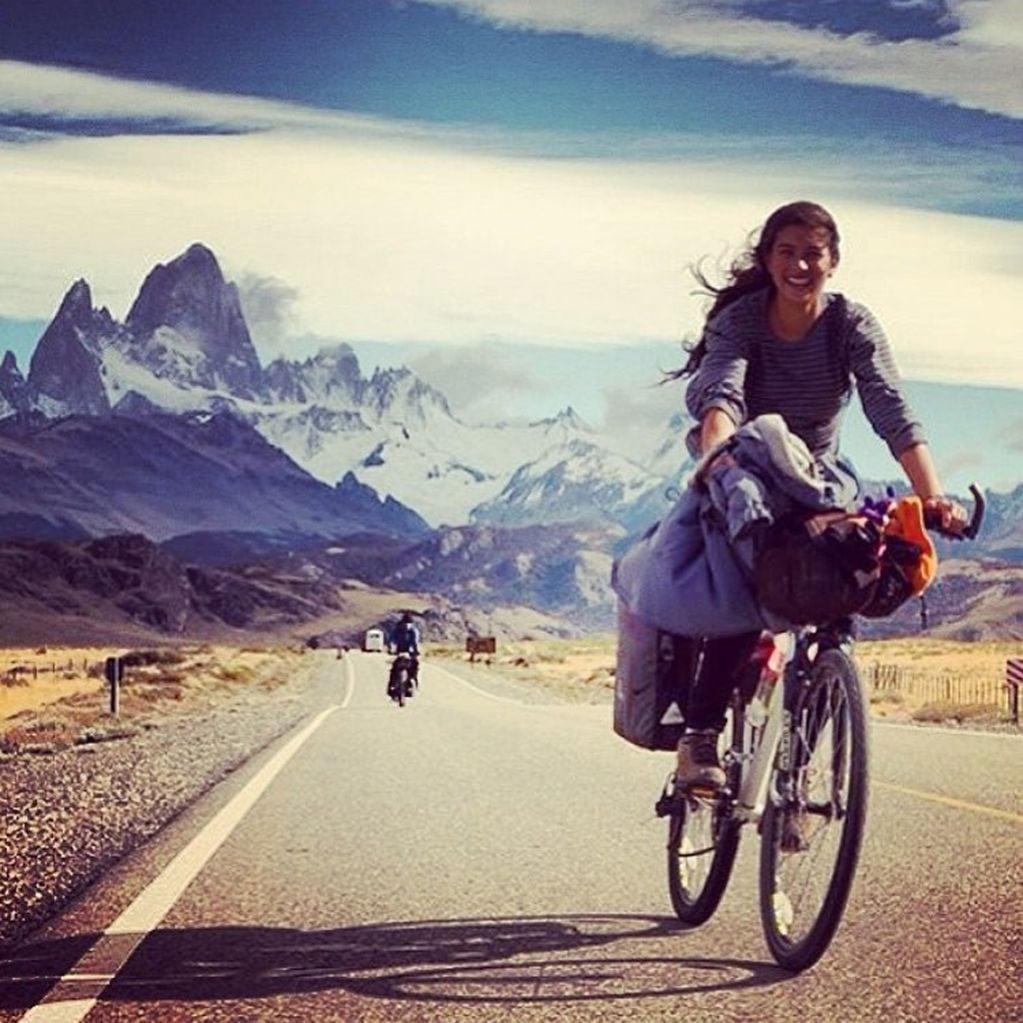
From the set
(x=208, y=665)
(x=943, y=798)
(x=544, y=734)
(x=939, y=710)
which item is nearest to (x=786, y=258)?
(x=943, y=798)

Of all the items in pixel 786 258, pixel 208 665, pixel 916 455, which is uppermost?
pixel 786 258

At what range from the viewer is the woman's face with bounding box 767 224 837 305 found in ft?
19.5

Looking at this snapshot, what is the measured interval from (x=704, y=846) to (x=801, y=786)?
104 centimetres

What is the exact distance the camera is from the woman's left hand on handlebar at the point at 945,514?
5410 mm

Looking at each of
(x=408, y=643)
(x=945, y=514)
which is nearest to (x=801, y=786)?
(x=945, y=514)

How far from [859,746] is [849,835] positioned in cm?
26

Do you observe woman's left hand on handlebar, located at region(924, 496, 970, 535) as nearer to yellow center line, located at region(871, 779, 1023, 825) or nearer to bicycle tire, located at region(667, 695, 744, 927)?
bicycle tire, located at region(667, 695, 744, 927)

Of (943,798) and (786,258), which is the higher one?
(786,258)

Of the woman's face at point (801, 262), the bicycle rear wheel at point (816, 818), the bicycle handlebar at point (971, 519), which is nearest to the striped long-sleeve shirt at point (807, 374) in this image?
the woman's face at point (801, 262)

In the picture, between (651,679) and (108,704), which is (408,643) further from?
(651,679)

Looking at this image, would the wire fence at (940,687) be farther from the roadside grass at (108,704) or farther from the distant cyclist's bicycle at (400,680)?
the roadside grass at (108,704)

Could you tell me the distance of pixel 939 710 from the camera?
28.6 meters

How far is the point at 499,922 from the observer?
669 cm

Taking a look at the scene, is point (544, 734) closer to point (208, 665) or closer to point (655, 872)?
point (655, 872)
